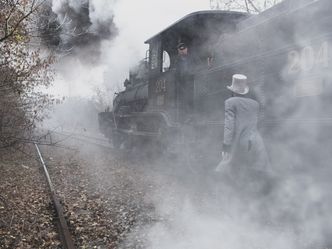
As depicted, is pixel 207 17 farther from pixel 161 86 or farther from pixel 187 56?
pixel 161 86

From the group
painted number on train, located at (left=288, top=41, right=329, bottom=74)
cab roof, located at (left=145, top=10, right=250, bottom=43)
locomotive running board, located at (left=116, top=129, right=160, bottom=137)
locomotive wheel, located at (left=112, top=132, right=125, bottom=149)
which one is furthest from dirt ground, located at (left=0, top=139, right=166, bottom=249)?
cab roof, located at (left=145, top=10, right=250, bottom=43)

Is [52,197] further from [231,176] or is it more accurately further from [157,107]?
[157,107]

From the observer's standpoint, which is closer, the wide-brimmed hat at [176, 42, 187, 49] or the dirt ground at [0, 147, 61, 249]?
the dirt ground at [0, 147, 61, 249]

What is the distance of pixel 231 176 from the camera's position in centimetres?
476

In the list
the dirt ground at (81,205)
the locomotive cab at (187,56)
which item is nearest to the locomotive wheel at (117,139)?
the dirt ground at (81,205)

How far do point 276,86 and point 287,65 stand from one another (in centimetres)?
37

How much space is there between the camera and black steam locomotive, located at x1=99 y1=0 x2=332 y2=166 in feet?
14.6

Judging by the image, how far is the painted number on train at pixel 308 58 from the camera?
432cm

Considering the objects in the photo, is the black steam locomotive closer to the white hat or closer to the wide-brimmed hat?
the wide-brimmed hat

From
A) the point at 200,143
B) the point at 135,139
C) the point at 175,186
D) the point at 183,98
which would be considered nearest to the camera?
the point at 175,186

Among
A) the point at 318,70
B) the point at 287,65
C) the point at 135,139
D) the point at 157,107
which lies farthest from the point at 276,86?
the point at 135,139

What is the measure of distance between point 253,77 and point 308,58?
119 centimetres

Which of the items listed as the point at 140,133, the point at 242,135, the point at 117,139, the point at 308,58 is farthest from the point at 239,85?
the point at 117,139

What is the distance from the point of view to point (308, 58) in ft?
15.0
